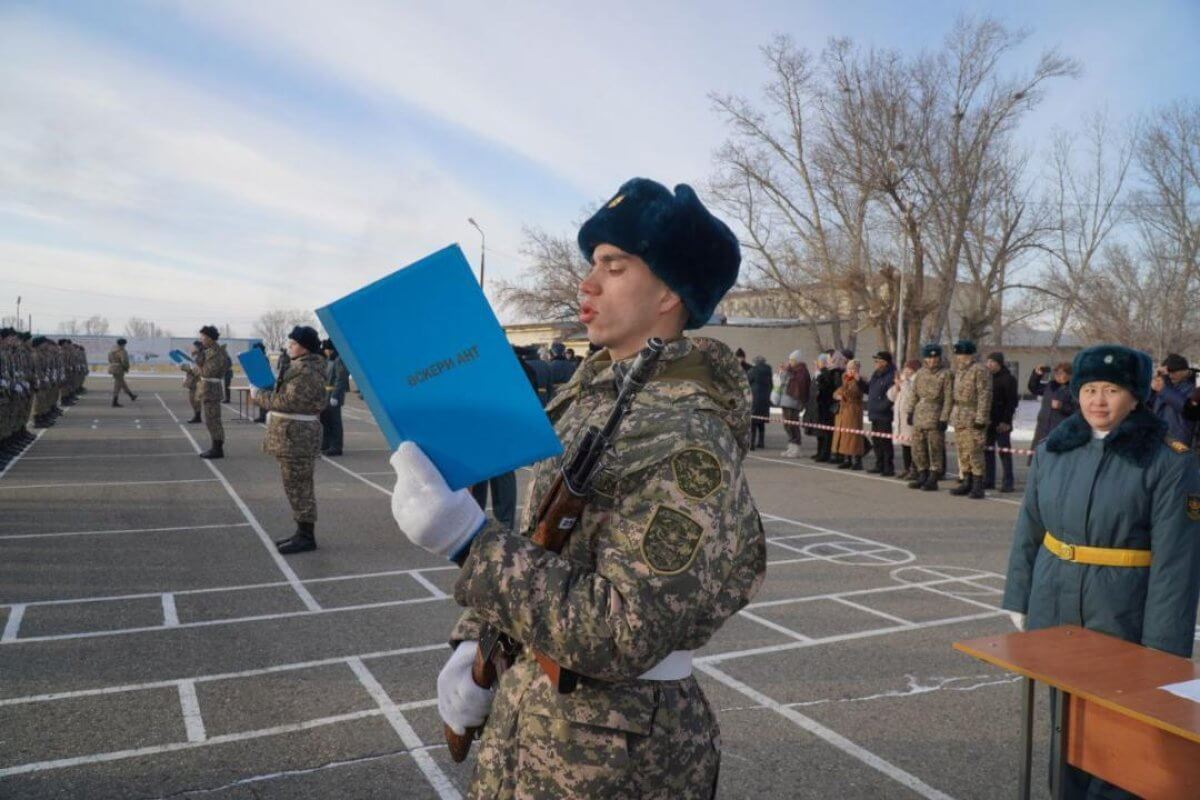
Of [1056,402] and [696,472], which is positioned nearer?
[696,472]

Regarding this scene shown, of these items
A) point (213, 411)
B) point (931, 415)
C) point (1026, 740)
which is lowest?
point (1026, 740)

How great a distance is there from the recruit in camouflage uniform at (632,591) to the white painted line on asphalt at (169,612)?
4.72 meters

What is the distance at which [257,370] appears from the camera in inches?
334

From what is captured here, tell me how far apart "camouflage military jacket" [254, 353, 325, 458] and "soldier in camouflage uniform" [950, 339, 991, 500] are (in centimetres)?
848

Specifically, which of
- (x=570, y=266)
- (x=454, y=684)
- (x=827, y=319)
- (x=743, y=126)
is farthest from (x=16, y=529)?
(x=570, y=266)

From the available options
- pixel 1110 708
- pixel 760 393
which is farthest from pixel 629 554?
pixel 760 393

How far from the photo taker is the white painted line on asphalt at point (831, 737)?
359cm

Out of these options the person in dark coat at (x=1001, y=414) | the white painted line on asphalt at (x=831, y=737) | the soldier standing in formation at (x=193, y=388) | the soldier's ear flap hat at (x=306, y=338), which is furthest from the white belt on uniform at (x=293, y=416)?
the soldier standing in formation at (x=193, y=388)

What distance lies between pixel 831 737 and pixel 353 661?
272cm

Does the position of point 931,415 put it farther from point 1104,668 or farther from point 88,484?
point 88,484

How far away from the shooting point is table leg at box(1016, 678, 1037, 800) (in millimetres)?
2953

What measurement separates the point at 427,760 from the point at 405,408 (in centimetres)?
277

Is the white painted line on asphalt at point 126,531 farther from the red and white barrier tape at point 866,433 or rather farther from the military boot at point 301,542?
the red and white barrier tape at point 866,433

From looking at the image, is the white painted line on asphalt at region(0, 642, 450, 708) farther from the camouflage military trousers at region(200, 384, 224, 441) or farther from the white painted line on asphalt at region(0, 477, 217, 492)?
the camouflage military trousers at region(200, 384, 224, 441)
